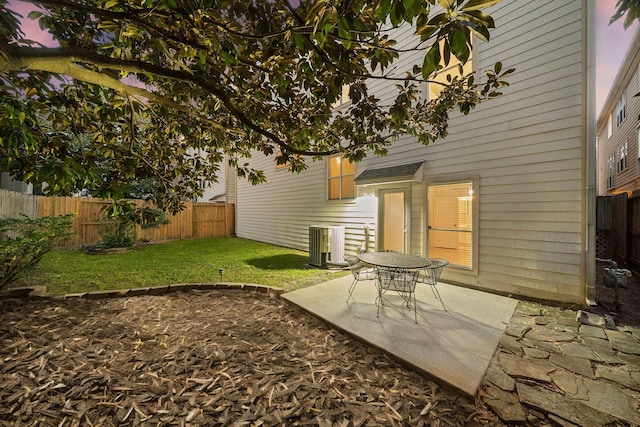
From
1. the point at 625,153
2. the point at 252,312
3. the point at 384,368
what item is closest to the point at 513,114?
the point at 384,368

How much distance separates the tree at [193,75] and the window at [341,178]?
3323 mm

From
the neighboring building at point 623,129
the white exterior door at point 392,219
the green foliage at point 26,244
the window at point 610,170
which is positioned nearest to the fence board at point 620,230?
the neighboring building at point 623,129

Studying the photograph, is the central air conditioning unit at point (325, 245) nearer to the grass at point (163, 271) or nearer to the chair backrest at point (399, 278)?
the grass at point (163, 271)

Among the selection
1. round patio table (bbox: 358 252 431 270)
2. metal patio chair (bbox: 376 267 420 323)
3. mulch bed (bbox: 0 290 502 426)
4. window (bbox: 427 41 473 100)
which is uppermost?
window (bbox: 427 41 473 100)

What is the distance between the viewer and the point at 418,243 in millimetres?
5723

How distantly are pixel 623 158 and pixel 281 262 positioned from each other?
1533 centimetres

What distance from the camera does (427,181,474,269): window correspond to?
16.7ft

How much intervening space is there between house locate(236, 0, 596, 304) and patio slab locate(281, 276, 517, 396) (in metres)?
0.80

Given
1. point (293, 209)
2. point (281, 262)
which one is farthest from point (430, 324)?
point (293, 209)

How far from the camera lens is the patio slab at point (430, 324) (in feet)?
8.05

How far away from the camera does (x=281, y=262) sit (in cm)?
708

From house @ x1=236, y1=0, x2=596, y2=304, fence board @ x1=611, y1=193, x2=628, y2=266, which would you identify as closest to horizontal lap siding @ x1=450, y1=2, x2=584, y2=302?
house @ x1=236, y1=0, x2=596, y2=304

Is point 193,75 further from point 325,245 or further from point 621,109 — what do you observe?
point 621,109

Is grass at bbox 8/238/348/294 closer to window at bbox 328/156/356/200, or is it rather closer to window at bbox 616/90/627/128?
window at bbox 328/156/356/200
